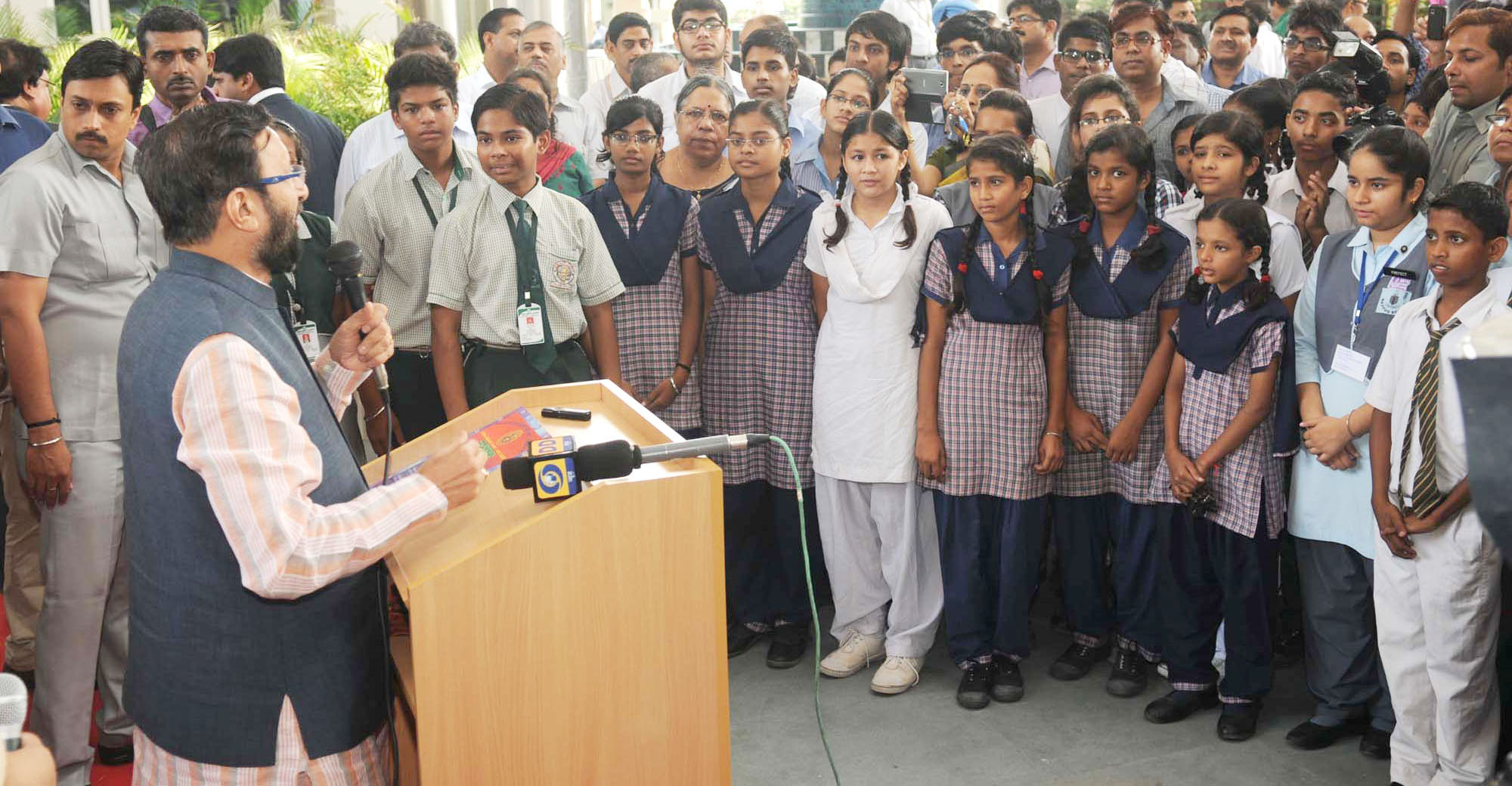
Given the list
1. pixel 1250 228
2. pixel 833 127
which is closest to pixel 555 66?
pixel 833 127

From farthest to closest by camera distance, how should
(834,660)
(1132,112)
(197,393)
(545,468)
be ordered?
(1132,112), (834,660), (545,468), (197,393)

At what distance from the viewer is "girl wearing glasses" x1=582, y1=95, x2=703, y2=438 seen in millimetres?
3865

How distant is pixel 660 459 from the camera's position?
2.01m

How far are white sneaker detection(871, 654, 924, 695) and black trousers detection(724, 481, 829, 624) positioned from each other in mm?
383

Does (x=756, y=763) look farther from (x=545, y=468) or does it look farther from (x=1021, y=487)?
(x=545, y=468)

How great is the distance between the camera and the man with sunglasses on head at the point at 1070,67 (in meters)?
5.06

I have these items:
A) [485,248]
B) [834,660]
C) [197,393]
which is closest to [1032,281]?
[834,660]

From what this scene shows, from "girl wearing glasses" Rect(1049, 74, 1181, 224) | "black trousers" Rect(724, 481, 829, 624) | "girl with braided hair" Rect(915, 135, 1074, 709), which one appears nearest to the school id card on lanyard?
"girl with braided hair" Rect(915, 135, 1074, 709)

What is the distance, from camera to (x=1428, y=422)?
278 cm

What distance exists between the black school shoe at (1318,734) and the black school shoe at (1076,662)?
62cm

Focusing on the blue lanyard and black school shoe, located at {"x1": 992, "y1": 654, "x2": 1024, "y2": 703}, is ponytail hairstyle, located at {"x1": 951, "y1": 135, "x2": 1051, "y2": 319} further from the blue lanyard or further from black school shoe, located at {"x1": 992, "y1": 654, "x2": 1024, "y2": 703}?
black school shoe, located at {"x1": 992, "y1": 654, "x2": 1024, "y2": 703}

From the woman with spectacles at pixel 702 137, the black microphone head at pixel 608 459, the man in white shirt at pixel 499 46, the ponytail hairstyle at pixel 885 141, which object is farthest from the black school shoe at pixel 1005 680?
the man in white shirt at pixel 499 46

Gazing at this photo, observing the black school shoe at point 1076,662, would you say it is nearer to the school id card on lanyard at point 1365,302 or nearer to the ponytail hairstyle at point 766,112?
the school id card on lanyard at point 1365,302

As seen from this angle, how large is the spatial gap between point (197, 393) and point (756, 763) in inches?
76.6
